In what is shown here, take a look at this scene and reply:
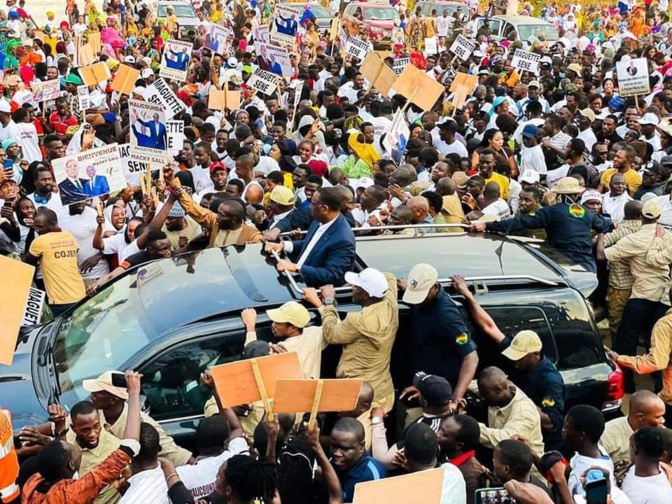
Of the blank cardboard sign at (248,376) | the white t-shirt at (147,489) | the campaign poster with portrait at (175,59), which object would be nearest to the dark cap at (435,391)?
the blank cardboard sign at (248,376)

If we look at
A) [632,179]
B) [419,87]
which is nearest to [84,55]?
[419,87]

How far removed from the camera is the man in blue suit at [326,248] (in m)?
5.96

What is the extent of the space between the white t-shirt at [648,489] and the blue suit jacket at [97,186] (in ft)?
17.7

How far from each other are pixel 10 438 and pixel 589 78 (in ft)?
52.4

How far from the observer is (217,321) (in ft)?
17.6

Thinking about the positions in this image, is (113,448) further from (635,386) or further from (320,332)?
(635,386)

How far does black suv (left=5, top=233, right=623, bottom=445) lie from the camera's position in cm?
529

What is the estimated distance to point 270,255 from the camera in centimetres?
621

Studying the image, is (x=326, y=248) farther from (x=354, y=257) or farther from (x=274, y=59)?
(x=274, y=59)

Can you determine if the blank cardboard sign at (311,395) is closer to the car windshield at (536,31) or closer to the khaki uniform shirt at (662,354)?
the khaki uniform shirt at (662,354)

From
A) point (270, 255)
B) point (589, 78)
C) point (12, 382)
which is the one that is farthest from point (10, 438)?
point (589, 78)

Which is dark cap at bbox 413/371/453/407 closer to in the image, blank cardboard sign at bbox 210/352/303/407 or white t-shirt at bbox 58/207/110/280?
blank cardboard sign at bbox 210/352/303/407

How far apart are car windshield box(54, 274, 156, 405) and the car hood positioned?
0.17 meters

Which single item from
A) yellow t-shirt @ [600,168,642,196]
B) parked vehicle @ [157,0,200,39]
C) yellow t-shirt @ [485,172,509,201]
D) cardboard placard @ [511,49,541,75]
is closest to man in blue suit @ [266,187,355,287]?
yellow t-shirt @ [485,172,509,201]
